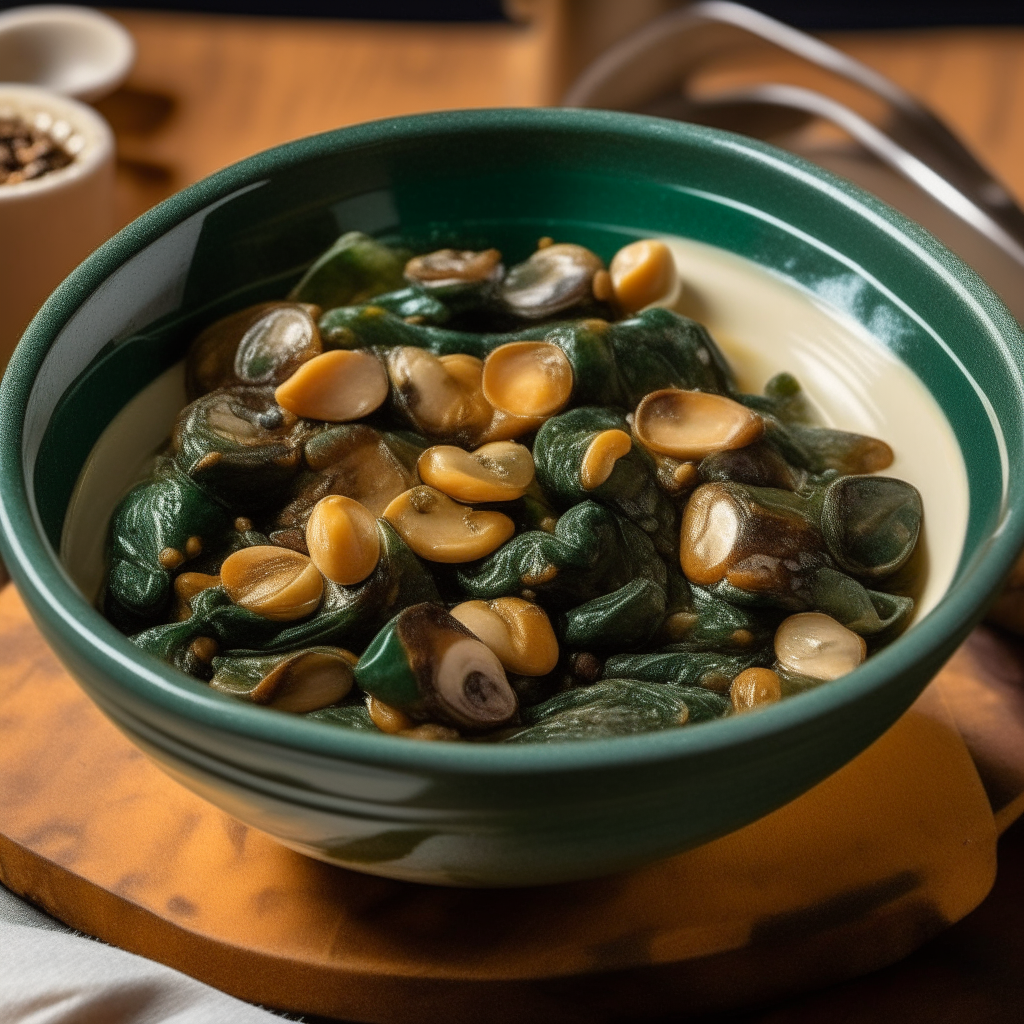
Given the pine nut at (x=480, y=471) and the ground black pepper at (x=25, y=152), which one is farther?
the ground black pepper at (x=25, y=152)

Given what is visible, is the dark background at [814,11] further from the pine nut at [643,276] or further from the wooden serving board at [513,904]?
the wooden serving board at [513,904]

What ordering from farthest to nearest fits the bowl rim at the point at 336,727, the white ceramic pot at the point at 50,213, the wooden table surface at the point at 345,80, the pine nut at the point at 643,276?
1. the wooden table surface at the point at 345,80
2. the white ceramic pot at the point at 50,213
3. the pine nut at the point at 643,276
4. the bowl rim at the point at 336,727

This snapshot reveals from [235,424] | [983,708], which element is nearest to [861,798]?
[983,708]

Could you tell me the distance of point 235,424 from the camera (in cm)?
87

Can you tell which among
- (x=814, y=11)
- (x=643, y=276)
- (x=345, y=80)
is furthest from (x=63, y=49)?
(x=814, y=11)

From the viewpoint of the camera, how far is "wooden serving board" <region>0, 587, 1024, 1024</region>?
783 millimetres

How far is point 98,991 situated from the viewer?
2.48 feet

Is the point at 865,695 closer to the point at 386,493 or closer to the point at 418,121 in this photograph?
the point at 386,493

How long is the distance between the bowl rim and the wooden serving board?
0.59 ft

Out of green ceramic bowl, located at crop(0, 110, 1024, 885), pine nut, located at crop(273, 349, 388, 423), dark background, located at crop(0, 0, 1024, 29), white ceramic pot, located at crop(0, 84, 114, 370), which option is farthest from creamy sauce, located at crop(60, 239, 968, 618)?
dark background, located at crop(0, 0, 1024, 29)

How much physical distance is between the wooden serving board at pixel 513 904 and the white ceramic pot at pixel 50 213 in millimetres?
587

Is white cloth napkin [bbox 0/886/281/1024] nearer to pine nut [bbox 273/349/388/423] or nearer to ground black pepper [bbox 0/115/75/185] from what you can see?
pine nut [bbox 273/349/388/423]

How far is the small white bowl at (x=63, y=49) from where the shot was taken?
5.41ft

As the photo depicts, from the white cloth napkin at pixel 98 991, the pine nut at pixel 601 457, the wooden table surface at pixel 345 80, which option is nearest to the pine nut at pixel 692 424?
the pine nut at pixel 601 457
